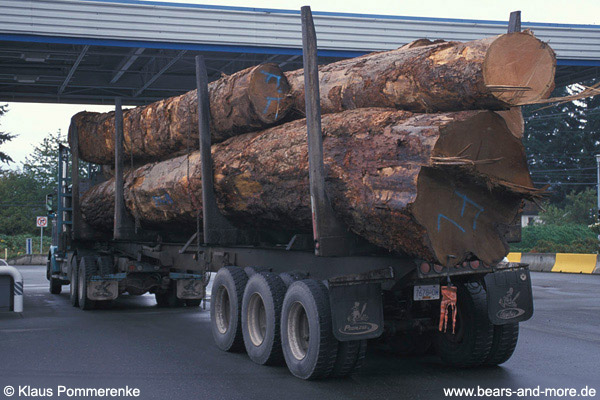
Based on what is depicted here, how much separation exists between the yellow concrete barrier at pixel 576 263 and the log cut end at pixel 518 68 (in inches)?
776

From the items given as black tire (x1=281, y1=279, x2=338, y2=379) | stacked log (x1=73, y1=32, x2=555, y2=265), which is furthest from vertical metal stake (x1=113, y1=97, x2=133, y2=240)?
black tire (x1=281, y1=279, x2=338, y2=379)

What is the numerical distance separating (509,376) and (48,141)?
74.3 metres

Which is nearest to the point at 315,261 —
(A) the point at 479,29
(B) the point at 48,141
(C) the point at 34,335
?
(C) the point at 34,335

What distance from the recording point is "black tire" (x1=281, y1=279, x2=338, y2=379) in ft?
23.5

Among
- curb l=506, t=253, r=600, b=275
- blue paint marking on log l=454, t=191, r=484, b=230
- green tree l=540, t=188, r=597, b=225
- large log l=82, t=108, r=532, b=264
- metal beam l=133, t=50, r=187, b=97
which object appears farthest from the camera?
green tree l=540, t=188, r=597, b=225

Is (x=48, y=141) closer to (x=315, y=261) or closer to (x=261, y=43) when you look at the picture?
(x=261, y=43)

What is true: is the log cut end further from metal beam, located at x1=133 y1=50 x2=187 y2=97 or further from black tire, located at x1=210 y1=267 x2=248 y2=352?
metal beam, located at x1=133 y1=50 x2=187 y2=97

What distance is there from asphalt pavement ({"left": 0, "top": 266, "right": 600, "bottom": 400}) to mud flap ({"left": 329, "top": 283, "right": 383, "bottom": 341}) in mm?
548

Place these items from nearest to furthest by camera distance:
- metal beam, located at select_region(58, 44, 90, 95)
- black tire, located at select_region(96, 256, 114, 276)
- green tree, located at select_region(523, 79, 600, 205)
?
black tire, located at select_region(96, 256, 114, 276), metal beam, located at select_region(58, 44, 90, 95), green tree, located at select_region(523, 79, 600, 205)

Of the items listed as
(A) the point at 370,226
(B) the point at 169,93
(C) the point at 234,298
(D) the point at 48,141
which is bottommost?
(C) the point at 234,298

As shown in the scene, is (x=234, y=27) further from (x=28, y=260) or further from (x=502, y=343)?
(x=28, y=260)

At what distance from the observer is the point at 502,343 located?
7.95m

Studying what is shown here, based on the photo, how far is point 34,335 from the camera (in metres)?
10.9

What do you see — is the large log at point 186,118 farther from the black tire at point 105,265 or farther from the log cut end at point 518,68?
the log cut end at point 518,68
